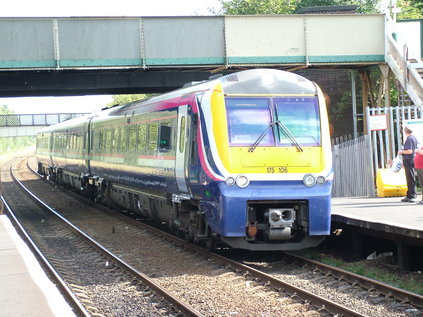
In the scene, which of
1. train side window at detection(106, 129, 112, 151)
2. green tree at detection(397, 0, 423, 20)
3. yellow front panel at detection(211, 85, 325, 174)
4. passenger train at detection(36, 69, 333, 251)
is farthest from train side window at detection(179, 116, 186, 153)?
green tree at detection(397, 0, 423, 20)

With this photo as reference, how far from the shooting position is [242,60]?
855 inches

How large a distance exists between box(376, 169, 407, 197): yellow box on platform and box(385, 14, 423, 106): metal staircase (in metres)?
4.32

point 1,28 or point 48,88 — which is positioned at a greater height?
point 1,28

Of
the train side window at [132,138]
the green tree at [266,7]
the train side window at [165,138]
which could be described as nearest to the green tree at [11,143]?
the green tree at [266,7]

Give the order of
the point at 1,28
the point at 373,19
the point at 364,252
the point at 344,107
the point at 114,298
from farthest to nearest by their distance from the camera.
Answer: the point at 344,107, the point at 373,19, the point at 1,28, the point at 364,252, the point at 114,298

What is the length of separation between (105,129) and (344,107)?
31.4 feet

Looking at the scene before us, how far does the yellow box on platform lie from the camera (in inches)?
633

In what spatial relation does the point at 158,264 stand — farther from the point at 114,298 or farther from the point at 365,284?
the point at 365,284

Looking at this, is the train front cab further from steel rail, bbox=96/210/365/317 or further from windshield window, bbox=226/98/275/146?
steel rail, bbox=96/210/365/317

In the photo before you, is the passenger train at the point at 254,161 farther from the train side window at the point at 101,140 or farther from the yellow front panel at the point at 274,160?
the train side window at the point at 101,140

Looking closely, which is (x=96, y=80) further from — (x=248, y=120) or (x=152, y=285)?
(x=152, y=285)

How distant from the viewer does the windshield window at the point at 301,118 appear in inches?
459

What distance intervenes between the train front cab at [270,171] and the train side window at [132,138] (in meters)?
5.45

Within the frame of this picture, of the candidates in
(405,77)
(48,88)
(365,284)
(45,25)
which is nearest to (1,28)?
(45,25)
